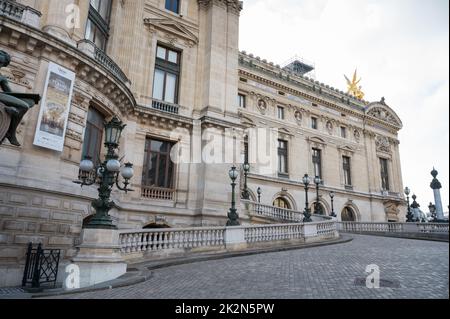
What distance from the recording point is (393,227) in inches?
953

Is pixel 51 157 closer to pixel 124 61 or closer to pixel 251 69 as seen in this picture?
pixel 124 61

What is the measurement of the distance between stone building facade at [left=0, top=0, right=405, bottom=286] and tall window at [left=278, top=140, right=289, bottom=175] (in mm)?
116

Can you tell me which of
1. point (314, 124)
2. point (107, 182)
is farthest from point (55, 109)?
point (314, 124)

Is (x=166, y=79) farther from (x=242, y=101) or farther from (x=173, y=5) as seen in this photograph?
(x=242, y=101)

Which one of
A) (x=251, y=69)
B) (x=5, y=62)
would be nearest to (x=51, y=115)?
(x=5, y=62)

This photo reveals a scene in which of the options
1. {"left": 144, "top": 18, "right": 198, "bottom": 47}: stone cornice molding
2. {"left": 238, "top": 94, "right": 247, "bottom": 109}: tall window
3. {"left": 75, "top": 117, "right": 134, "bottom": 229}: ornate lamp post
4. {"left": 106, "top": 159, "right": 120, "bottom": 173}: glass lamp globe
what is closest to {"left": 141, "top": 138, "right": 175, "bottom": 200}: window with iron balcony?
{"left": 144, "top": 18, "right": 198, "bottom": 47}: stone cornice molding

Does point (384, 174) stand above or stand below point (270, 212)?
above

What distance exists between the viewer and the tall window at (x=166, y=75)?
21266mm

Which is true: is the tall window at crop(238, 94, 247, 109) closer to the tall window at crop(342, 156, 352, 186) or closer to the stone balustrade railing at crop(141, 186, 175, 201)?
the stone balustrade railing at crop(141, 186, 175, 201)

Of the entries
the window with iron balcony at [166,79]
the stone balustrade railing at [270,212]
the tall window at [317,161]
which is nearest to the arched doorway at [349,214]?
the tall window at [317,161]

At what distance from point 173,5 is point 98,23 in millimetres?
7283

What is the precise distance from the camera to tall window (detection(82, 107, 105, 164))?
15500 mm

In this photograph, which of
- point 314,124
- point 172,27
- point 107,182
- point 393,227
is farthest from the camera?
point 314,124

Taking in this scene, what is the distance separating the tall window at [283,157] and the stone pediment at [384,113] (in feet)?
51.4
